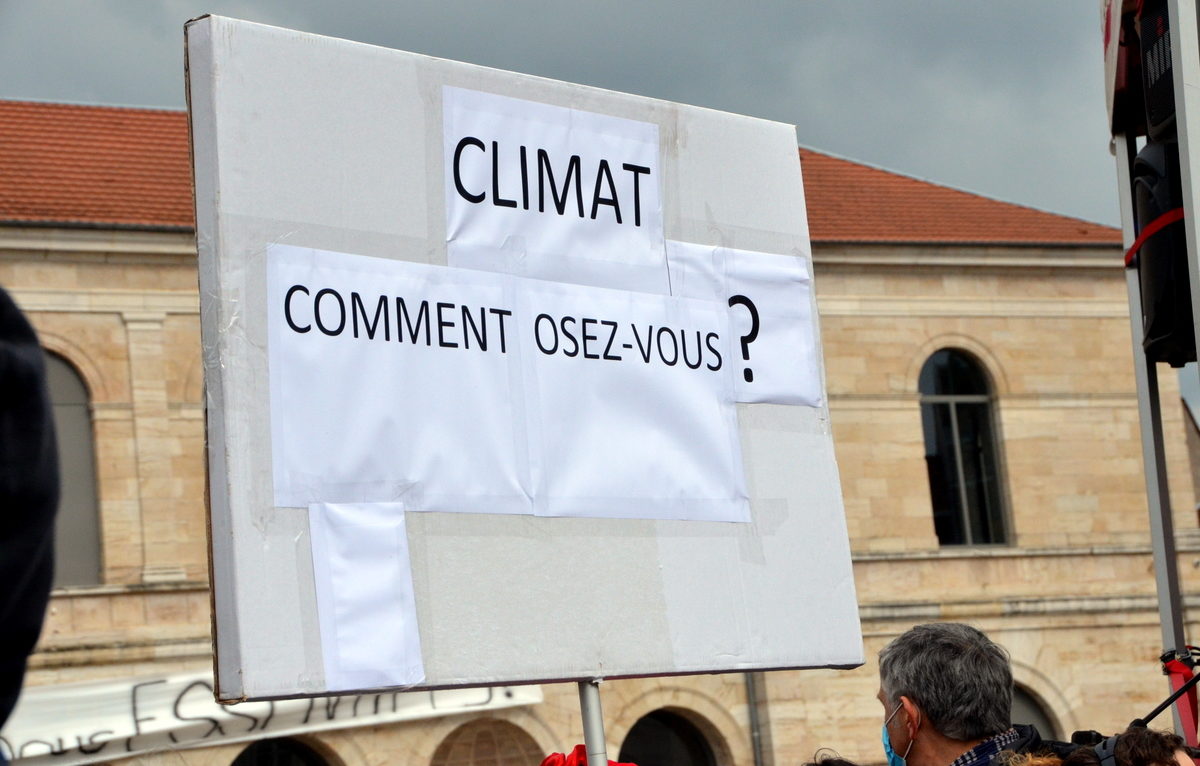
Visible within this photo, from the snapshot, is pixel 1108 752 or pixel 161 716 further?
pixel 161 716

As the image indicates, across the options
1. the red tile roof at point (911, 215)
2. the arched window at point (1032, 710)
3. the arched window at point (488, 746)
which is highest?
the red tile roof at point (911, 215)

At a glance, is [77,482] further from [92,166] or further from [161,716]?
[92,166]

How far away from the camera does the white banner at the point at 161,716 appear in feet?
56.0

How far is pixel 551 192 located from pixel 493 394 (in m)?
0.55

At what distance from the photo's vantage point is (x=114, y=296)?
18875 millimetres

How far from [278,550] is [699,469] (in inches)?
45.5

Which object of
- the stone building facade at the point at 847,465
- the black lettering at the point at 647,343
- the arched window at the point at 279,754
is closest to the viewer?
the black lettering at the point at 647,343

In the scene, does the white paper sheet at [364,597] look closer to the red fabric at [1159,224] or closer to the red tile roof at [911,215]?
the red fabric at [1159,224]

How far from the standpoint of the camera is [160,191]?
2048 cm

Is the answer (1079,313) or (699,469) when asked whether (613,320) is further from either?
(1079,313)

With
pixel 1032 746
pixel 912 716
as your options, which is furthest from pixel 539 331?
pixel 1032 746

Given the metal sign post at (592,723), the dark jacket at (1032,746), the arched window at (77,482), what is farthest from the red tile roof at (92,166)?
the dark jacket at (1032,746)

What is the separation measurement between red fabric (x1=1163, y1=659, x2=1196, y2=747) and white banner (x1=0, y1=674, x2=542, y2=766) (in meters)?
13.0

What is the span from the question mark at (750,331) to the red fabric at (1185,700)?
1.33 metres
